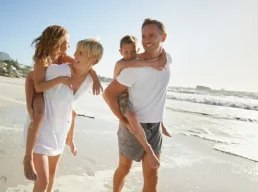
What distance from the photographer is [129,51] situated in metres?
2.89

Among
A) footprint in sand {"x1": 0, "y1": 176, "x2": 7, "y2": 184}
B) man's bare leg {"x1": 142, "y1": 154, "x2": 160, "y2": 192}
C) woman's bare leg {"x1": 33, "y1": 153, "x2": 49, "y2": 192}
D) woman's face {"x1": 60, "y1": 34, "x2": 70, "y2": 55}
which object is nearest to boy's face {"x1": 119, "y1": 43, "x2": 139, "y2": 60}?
woman's face {"x1": 60, "y1": 34, "x2": 70, "y2": 55}

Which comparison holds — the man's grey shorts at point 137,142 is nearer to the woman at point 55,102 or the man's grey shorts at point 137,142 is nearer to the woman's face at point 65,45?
the woman at point 55,102

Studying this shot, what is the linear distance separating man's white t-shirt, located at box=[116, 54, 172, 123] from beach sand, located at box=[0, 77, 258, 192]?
1.54 metres

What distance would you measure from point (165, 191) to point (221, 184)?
1093mm

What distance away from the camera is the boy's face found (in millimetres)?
2871

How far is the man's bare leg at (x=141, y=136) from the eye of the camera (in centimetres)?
262

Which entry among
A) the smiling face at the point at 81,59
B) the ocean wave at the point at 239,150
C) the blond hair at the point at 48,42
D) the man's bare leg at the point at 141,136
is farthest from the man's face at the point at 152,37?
the ocean wave at the point at 239,150

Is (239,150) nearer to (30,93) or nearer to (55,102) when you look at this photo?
(55,102)

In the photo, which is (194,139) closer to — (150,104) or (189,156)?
(189,156)

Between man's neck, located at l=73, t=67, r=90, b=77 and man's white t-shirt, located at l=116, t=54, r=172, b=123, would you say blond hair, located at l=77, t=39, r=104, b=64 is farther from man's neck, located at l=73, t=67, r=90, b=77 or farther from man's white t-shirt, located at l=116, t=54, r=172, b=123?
man's white t-shirt, located at l=116, t=54, r=172, b=123

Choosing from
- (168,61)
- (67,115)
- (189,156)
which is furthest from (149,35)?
(189,156)

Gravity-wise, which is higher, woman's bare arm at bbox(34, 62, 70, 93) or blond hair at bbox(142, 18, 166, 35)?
blond hair at bbox(142, 18, 166, 35)

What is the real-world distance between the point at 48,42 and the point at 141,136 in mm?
1276

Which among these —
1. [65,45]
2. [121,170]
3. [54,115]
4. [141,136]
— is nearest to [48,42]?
[65,45]
